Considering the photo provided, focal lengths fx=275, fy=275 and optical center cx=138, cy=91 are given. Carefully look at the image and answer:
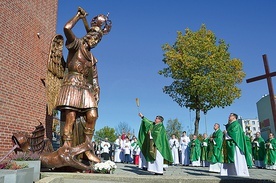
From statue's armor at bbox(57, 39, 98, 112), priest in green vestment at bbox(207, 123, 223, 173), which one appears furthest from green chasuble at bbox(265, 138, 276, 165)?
statue's armor at bbox(57, 39, 98, 112)

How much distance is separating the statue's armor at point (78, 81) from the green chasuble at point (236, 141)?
3.80 m

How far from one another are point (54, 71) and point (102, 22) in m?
1.86

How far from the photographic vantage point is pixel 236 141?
24.6 ft

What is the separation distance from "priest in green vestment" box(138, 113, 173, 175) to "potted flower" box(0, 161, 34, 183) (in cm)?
406

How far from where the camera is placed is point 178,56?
66.9 ft

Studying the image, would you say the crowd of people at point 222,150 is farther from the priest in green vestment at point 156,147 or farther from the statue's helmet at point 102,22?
the statue's helmet at point 102,22

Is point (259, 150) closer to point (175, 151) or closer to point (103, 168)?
point (175, 151)

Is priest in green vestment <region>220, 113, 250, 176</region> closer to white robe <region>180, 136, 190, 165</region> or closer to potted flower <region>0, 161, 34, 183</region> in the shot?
potted flower <region>0, 161, 34, 183</region>

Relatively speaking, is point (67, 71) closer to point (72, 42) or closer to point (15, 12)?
point (72, 42)

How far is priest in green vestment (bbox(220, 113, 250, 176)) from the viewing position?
741 centimetres

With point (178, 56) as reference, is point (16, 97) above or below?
below

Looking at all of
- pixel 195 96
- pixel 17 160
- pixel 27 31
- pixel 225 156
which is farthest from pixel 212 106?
pixel 17 160

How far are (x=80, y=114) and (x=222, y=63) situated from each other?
15.4m

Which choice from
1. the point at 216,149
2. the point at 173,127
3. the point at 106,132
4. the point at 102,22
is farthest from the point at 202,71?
the point at 106,132
